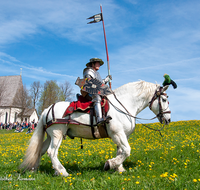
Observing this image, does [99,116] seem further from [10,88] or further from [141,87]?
[10,88]

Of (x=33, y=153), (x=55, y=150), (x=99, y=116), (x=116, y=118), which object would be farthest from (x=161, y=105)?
(x=33, y=153)

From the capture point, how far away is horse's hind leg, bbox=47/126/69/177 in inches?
211

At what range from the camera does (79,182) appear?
181 inches

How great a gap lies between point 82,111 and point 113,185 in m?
2.11

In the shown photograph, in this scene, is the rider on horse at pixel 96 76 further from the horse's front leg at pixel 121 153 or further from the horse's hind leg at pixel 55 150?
the horse's hind leg at pixel 55 150

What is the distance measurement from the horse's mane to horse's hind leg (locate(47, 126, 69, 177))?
2189 mm

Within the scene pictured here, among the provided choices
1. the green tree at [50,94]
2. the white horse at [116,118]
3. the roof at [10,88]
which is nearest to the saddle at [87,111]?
the white horse at [116,118]

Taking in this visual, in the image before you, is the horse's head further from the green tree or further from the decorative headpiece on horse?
the green tree

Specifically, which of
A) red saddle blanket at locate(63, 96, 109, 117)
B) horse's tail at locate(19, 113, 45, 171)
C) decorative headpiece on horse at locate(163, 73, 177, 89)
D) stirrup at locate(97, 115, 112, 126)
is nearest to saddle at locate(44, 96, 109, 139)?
red saddle blanket at locate(63, 96, 109, 117)

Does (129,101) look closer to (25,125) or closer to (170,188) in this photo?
(170,188)

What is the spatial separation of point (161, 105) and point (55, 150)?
131 inches

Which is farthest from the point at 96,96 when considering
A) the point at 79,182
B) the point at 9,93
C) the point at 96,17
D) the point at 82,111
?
the point at 9,93

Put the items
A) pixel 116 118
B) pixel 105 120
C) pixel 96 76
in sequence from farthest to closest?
pixel 96 76, pixel 116 118, pixel 105 120

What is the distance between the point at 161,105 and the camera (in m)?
5.77
